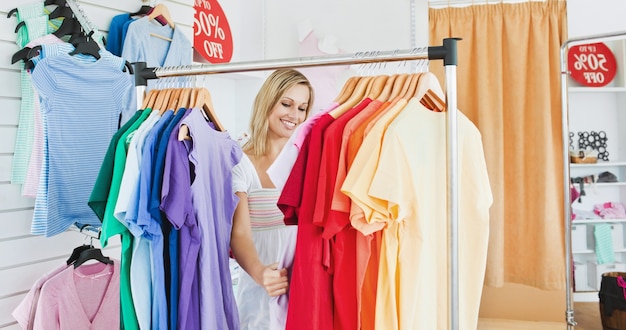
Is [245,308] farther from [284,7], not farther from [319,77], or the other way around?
[284,7]

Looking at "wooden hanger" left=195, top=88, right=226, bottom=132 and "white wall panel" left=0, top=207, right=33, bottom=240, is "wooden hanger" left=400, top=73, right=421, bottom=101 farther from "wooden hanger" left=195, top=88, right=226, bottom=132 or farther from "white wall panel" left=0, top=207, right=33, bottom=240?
"white wall panel" left=0, top=207, right=33, bottom=240

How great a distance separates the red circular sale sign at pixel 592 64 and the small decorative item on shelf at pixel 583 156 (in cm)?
48

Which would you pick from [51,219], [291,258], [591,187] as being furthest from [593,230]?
[51,219]

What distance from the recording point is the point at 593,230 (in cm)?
366

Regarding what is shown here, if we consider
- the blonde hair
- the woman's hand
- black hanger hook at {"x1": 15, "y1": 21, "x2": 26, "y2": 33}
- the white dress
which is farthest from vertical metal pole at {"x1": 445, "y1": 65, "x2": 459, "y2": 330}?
black hanger hook at {"x1": 15, "y1": 21, "x2": 26, "y2": 33}

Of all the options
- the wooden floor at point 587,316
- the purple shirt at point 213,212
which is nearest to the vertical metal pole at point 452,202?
the purple shirt at point 213,212

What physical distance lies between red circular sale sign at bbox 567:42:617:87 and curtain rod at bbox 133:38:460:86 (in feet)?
8.81

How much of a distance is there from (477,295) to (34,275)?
1916 mm

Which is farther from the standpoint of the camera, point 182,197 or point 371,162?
point 182,197

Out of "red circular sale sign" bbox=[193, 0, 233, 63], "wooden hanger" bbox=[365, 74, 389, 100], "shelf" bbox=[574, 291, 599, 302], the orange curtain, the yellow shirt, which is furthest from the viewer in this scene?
the orange curtain

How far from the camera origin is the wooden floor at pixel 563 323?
3521mm

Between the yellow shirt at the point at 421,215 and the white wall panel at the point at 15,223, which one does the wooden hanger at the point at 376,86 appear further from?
the white wall panel at the point at 15,223

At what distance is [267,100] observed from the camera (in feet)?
8.65

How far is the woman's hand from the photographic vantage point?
1631 mm
